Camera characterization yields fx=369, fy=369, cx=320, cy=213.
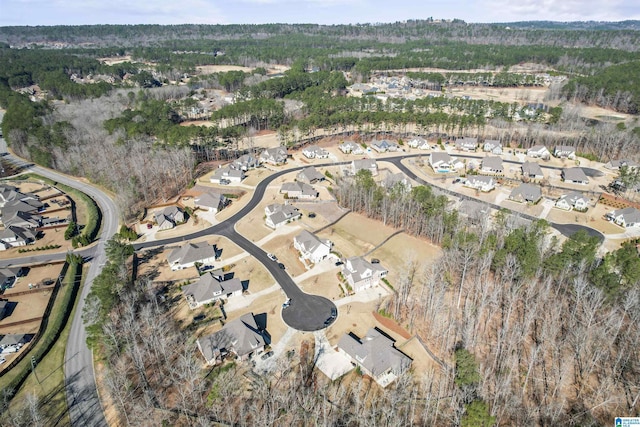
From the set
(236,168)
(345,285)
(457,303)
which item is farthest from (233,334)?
(236,168)

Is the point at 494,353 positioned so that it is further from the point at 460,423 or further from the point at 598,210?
the point at 598,210

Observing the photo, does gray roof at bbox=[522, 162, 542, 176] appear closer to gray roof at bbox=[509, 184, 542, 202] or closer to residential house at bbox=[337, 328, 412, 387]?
gray roof at bbox=[509, 184, 542, 202]

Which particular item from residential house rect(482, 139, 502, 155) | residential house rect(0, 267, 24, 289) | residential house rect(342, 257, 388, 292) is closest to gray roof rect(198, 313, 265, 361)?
residential house rect(342, 257, 388, 292)

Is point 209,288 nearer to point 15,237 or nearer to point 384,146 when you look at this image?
point 15,237

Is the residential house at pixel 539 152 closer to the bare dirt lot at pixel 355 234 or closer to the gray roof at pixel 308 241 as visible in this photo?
the bare dirt lot at pixel 355 234

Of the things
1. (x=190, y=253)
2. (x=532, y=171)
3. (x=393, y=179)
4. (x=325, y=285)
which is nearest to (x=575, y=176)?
(x=532, y=171)
